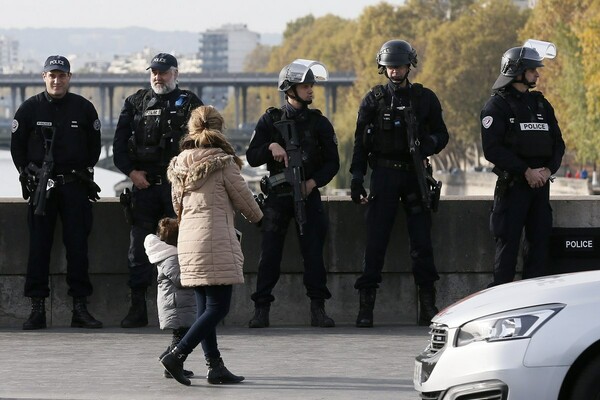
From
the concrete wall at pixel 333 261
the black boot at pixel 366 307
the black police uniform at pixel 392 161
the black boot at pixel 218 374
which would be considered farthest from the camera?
the concrete wall at pixel 333 261

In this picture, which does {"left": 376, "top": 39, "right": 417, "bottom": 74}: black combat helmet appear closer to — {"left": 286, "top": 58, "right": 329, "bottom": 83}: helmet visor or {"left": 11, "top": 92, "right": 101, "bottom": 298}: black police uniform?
{"left": 286, "top": 58, "right": 329, "bottom": 83}: helmet visor

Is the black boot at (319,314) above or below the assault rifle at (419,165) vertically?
below

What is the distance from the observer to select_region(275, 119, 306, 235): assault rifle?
11.9 m

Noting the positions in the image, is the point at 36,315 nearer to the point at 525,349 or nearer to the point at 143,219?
the point at 143,219

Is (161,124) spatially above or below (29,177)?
above

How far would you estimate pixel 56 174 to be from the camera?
1207cm

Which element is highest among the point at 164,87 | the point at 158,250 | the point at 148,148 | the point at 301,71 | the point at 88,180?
the point at 301,71

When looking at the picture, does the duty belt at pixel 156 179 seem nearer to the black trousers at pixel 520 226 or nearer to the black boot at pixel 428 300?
the black boot at pixel 428 300

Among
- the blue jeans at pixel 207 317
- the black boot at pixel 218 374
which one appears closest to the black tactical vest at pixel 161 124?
the blue jeans at pixel 207 317

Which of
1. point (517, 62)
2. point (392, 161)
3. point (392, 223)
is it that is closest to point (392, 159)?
point (392, 161)

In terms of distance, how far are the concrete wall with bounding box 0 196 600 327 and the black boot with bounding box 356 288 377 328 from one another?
37 centimetres

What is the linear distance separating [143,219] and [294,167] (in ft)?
3.74

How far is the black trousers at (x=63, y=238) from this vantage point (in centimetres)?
1216

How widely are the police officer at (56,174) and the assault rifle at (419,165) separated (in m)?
2.21
